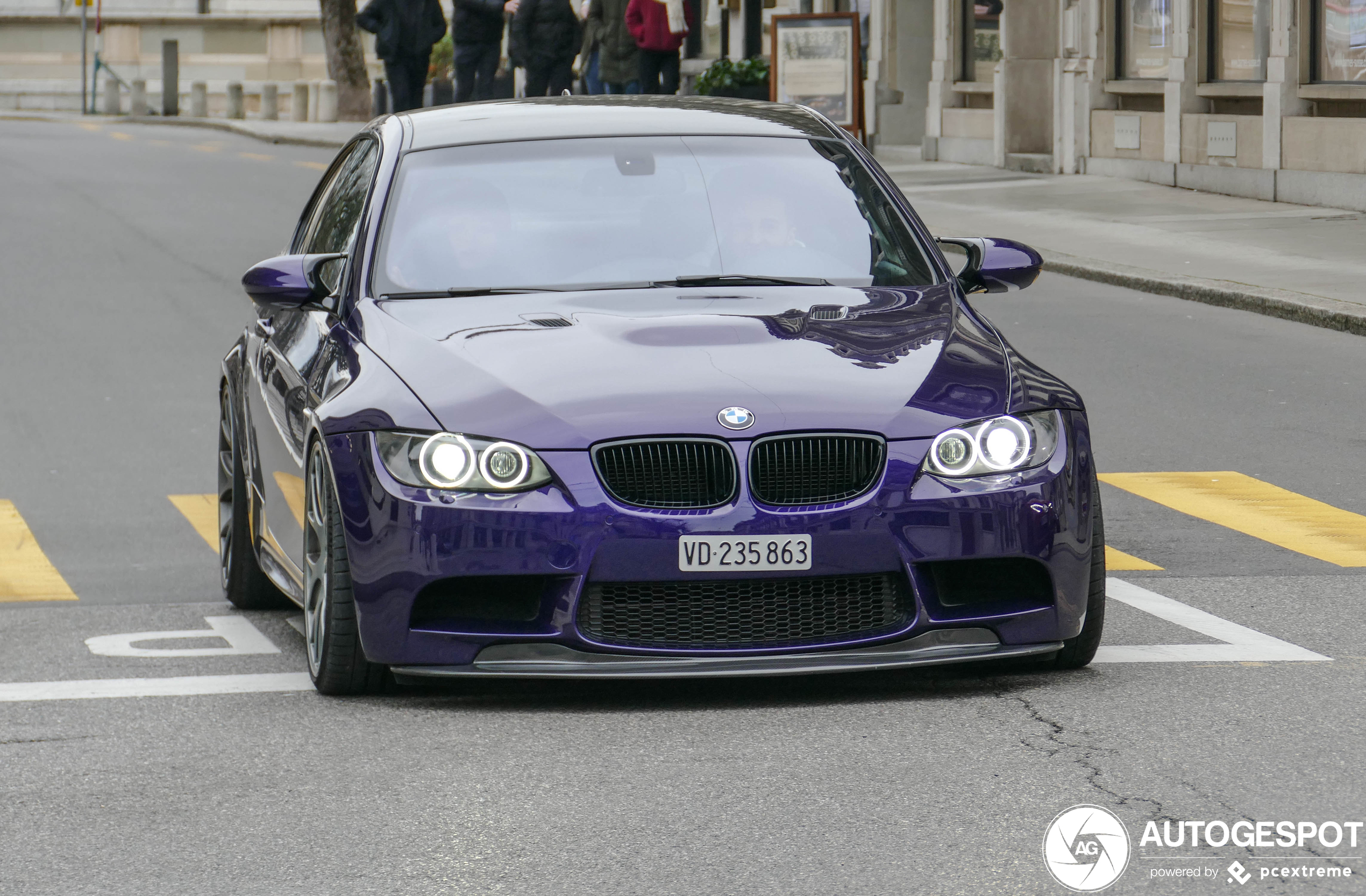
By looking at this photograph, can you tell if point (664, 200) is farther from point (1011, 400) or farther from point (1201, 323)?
point (1201, 323)

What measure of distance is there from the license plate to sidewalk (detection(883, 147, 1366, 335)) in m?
9.11

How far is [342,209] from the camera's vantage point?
729cm

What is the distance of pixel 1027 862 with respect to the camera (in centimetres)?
440

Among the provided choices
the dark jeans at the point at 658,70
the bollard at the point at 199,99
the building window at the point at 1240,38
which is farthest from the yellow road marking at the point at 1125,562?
the bollard at the point at 199,99

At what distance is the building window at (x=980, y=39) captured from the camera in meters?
30.9

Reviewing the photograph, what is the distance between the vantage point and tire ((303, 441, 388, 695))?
5.78 meters

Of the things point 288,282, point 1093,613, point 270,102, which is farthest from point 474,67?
point 1093,613

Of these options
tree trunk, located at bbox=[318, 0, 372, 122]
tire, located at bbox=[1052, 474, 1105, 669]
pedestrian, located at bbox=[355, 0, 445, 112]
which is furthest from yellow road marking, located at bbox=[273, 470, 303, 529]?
tree trunk, located at bbox=[318, 0, 372, 122]

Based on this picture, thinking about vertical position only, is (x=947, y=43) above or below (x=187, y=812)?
above

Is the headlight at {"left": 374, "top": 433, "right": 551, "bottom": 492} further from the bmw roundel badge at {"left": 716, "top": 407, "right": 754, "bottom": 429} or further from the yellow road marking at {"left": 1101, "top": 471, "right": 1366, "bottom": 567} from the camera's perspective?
the yellow road marking at {"left": 1101, "top": 471, "right": 1366, "bottom": 567}

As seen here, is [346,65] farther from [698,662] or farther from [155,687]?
[698,662]

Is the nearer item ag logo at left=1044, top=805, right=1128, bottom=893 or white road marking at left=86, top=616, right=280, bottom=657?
ag logo at left=1044, top=805, right=1128, bottom=893

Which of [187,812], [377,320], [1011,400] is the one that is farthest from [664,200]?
[187,812]

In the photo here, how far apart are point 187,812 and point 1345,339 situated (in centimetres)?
1022
